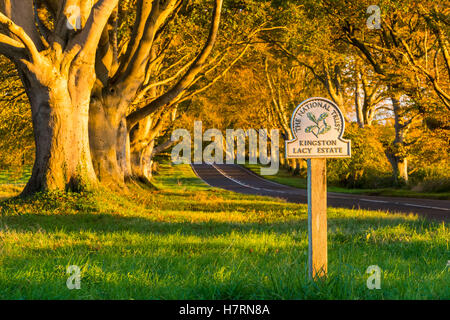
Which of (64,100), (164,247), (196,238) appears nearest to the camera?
(164,247)

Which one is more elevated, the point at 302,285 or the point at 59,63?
the point at 59,63

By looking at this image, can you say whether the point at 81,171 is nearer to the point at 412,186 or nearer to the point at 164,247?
the point at 164,247

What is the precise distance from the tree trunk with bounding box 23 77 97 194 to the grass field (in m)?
0.53

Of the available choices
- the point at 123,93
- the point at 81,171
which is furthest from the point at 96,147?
the point at 81,171

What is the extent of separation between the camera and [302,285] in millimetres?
3758

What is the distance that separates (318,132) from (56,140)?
28.5 feet

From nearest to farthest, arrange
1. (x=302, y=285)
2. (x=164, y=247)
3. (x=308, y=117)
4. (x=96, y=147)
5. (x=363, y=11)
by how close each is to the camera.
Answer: (x=302, y=285) < (x=308, y=117) < (x=164, y=247) < (x=96, y=147) < (x=363, y=11)

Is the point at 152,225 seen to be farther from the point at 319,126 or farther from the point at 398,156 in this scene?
the point at 398,156

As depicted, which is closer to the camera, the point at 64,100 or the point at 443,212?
the point at 64,100

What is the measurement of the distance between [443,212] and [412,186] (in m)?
13.6

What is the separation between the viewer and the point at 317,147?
4.43 meters

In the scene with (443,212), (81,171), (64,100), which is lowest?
(443,212)

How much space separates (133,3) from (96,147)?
8264 mm

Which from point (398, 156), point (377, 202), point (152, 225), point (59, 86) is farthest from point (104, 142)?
point (398, 156)
